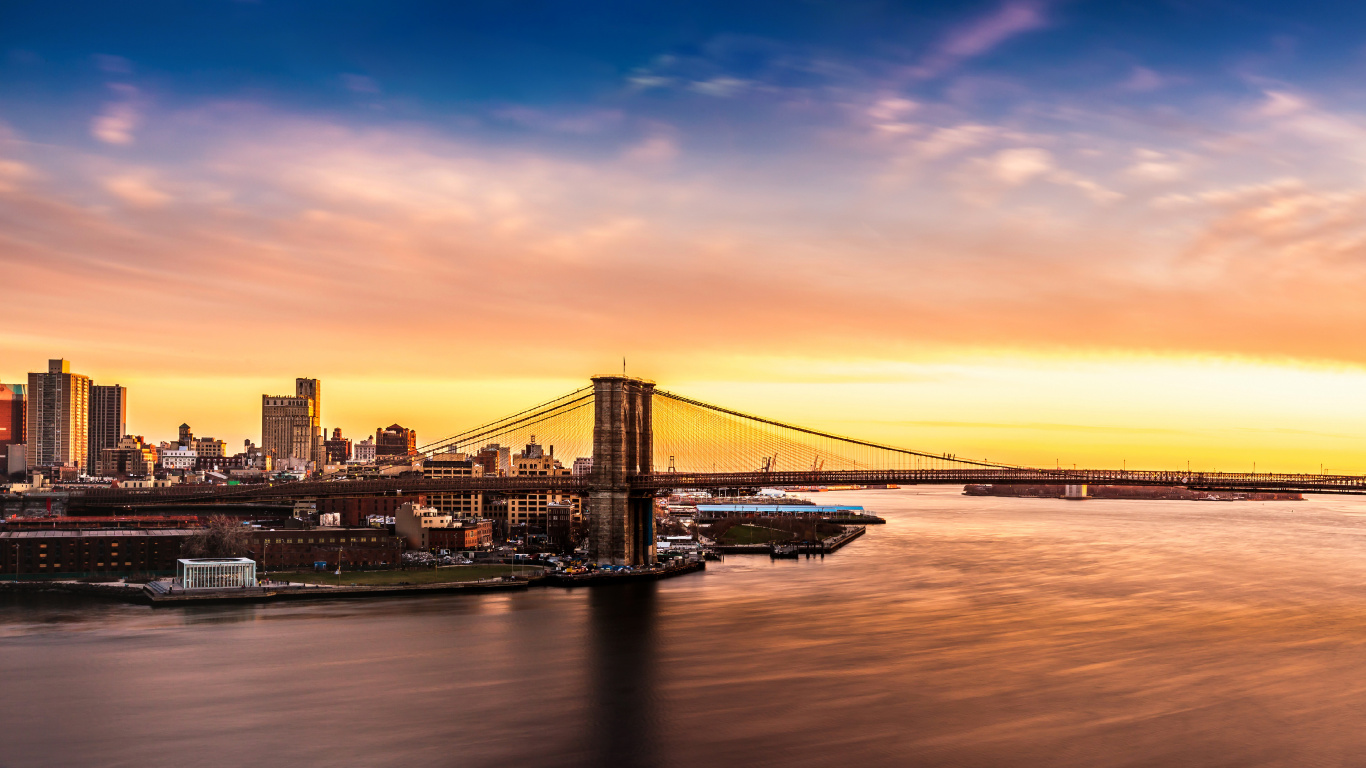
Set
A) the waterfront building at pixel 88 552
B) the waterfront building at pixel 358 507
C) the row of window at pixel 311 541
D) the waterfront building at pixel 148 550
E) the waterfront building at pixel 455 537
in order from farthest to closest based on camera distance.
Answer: the waterfront building at pixel 358 507 < the waterfront building at pixel 455 537 < the row of window at pixel 311 541 < the waterfront building at pixel 148 550 < the waterfront building at pixel 88 552

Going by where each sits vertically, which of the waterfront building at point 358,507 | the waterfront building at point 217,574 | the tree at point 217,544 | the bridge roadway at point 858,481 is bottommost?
the waterfront building at point 217,574

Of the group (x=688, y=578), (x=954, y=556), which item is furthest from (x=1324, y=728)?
(x=954, y=556)

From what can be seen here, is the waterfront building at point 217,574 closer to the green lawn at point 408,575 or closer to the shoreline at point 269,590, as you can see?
the shoreline at point 269,590

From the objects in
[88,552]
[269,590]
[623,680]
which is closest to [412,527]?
[269,590]

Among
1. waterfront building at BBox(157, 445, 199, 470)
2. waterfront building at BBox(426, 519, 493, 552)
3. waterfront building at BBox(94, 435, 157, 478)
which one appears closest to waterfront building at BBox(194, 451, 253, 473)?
waterfront building at BBox(157, 445, 199, 470)

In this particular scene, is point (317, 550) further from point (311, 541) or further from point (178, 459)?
point (178, 459)

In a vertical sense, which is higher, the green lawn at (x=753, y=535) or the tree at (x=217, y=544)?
the tree at (x=217, y=544)

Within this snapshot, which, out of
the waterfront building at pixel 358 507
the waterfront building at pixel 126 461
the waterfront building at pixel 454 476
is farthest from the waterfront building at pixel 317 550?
the waterfront building at pixel 126 461
